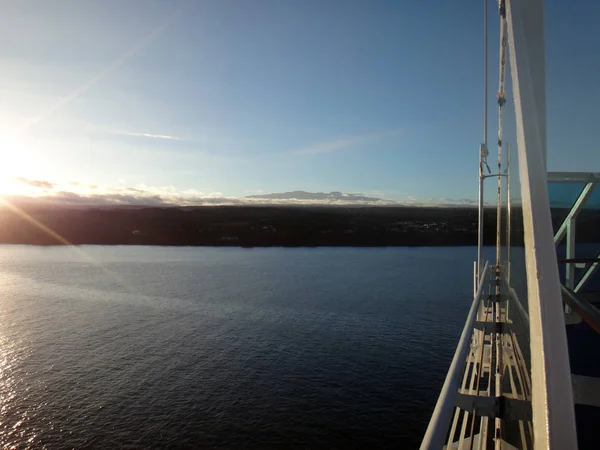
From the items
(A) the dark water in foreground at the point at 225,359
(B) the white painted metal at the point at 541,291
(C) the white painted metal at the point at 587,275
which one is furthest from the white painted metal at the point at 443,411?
(A) the dark water in foreground at the point at 225,359

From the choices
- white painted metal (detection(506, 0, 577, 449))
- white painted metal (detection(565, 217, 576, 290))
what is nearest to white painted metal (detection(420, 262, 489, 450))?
white painted metal (detection(506, 0, 577, 449))

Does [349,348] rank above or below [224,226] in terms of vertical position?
below

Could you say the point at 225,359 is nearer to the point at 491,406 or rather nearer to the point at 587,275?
the point at 587,275

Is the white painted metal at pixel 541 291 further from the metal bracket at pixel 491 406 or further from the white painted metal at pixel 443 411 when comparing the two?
the metal bracket at pixel 491 406

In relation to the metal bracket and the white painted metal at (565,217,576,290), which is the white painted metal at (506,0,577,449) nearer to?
the metal bracket

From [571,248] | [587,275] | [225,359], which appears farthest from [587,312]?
[225,359]

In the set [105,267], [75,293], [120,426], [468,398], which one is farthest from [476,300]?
[105,267]

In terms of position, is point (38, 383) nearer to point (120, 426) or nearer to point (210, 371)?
point (120, 426)
